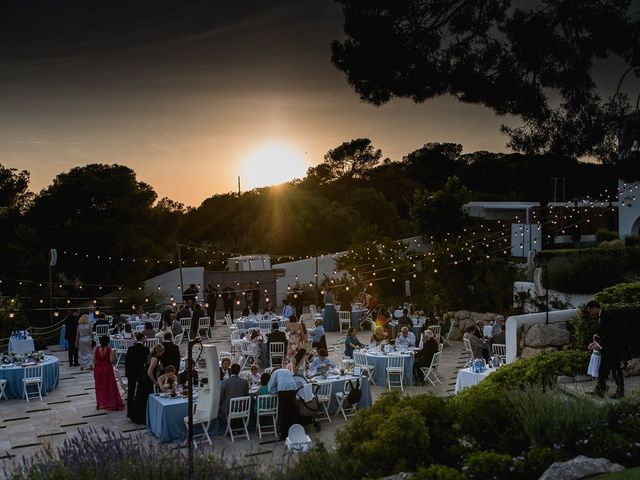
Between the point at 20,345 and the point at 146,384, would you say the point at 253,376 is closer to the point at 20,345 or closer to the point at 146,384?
the point at 146,384

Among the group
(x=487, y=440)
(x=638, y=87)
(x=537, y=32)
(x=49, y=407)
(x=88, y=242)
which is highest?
(x=537, y=32)

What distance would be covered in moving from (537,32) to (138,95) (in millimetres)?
10400

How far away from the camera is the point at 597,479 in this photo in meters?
4.95

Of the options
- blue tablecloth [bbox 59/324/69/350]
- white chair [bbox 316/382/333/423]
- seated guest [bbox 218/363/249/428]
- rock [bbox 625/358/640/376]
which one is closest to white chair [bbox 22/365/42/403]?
seated guest [bbox 218/363/249/428]

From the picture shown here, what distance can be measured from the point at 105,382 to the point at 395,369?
5.22 meters

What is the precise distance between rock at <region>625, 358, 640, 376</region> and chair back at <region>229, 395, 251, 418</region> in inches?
222

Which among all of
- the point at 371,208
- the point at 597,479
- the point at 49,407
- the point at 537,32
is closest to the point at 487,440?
the point at 597,479

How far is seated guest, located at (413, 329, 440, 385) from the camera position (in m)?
12.6

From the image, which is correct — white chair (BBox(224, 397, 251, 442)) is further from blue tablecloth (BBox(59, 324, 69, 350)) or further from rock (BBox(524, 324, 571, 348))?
Result: blue tablecloth (BBox(59, 324, 69, 350))

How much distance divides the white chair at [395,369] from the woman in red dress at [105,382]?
4890mm

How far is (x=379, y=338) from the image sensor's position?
1445 cm

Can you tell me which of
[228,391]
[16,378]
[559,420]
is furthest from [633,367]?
[16,378]

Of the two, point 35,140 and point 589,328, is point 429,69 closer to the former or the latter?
point 589,328

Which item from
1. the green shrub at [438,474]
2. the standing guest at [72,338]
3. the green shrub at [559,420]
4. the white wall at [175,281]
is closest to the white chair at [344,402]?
the green shrub at [559,420]
